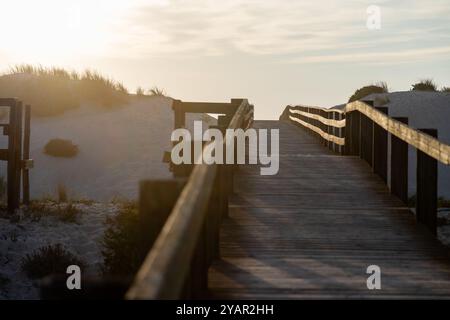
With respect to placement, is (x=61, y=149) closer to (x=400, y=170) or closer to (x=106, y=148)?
(x=106, y=148)

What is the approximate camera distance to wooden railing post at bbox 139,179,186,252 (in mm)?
4098

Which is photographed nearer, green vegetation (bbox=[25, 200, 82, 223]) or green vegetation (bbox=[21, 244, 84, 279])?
green vegetation (bbox=[21, 244, 84, 279])

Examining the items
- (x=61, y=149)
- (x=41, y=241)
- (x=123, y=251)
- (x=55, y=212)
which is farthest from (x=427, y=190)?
(x=61, y=149)

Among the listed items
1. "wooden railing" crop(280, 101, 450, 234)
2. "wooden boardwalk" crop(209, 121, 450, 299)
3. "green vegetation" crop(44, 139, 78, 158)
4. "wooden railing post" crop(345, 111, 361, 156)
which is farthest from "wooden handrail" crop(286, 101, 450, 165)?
"green vegetation" crop(44, 139, 78, 158)

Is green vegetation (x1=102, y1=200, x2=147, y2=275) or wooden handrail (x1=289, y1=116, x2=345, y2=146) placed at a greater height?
wooden handrail (x1=289, y1=116, x2=345, y2=146)

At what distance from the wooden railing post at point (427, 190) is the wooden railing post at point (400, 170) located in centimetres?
121

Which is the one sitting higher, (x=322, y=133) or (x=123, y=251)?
(x=322, y=133)

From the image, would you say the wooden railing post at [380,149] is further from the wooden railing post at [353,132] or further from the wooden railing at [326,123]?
the wooden railing at [326,123]

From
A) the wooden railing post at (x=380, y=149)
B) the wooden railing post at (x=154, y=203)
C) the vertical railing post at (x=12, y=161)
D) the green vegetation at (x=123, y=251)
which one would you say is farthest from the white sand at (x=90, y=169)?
the wooden railing post at (x=154, y=203)

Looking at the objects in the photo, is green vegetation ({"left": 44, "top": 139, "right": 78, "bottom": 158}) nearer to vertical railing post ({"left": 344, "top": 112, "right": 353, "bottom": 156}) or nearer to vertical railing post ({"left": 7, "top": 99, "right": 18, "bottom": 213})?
vertical railing post ({"left": 7, "top": 99, "right": 18, "bottom": 213})

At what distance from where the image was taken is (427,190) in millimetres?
9258

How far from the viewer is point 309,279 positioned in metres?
→ 6.92

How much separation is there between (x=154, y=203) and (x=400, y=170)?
706 cm

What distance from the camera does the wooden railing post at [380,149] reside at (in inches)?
481
